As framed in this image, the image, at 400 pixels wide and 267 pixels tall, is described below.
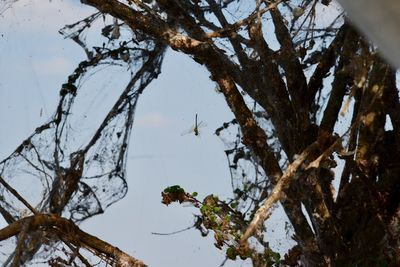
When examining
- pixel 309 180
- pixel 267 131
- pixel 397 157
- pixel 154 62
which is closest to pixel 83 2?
pixel 154 62

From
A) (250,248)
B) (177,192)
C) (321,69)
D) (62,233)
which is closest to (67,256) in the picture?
(62,233)

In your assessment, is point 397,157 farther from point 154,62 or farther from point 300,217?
point 154,62

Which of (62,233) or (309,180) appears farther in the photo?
(62,233)

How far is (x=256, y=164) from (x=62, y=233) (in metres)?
0.81

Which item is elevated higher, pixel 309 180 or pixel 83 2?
pixel 83 2

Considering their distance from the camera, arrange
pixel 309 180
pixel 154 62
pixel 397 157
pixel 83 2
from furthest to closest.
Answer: pixel 154 62
pixel 83 2
pixel 397 157
pixel 309 180

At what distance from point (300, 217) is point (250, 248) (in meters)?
0.21

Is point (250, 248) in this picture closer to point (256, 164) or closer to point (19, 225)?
point (256, 164)

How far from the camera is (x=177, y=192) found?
2.35 m

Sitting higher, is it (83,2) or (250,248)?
(83,2)

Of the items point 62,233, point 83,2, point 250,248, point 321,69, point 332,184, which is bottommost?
point 250,248

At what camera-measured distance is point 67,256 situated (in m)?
2.54

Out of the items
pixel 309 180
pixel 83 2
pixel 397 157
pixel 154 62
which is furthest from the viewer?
pixel 154 62

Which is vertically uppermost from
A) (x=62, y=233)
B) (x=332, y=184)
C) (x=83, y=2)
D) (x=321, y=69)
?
(x=83, y=2)
